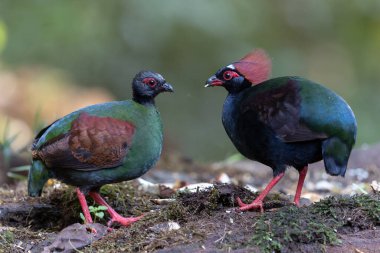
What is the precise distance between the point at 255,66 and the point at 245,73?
0.38 ft

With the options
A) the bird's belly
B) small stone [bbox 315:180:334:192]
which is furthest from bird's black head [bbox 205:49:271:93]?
small stone [bbox 315:180:334:192]

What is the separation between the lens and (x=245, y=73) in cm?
570

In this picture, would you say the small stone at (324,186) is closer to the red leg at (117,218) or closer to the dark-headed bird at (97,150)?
the dark-headed bird at (97,150)

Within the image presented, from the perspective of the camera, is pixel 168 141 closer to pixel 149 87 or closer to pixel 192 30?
pixel 192 30

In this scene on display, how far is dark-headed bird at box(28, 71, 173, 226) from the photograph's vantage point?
5121 mm

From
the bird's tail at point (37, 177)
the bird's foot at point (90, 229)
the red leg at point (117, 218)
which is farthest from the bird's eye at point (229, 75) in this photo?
the bird's foot at point (90, 229)

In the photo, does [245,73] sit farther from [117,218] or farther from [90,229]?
[90,229]

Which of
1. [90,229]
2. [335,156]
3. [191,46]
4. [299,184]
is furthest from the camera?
[191,46]

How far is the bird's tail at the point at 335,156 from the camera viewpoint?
4812mm

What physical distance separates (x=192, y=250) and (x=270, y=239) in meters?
0.49

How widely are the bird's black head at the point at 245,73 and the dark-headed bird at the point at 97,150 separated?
748 millimetres

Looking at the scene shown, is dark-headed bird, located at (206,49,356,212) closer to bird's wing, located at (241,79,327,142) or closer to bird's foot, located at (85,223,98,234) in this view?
bird's wing, located at (241,79,327,142)

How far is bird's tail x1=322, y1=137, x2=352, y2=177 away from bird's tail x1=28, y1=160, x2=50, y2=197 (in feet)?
7.32

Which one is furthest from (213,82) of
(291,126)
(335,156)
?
(335,156)
